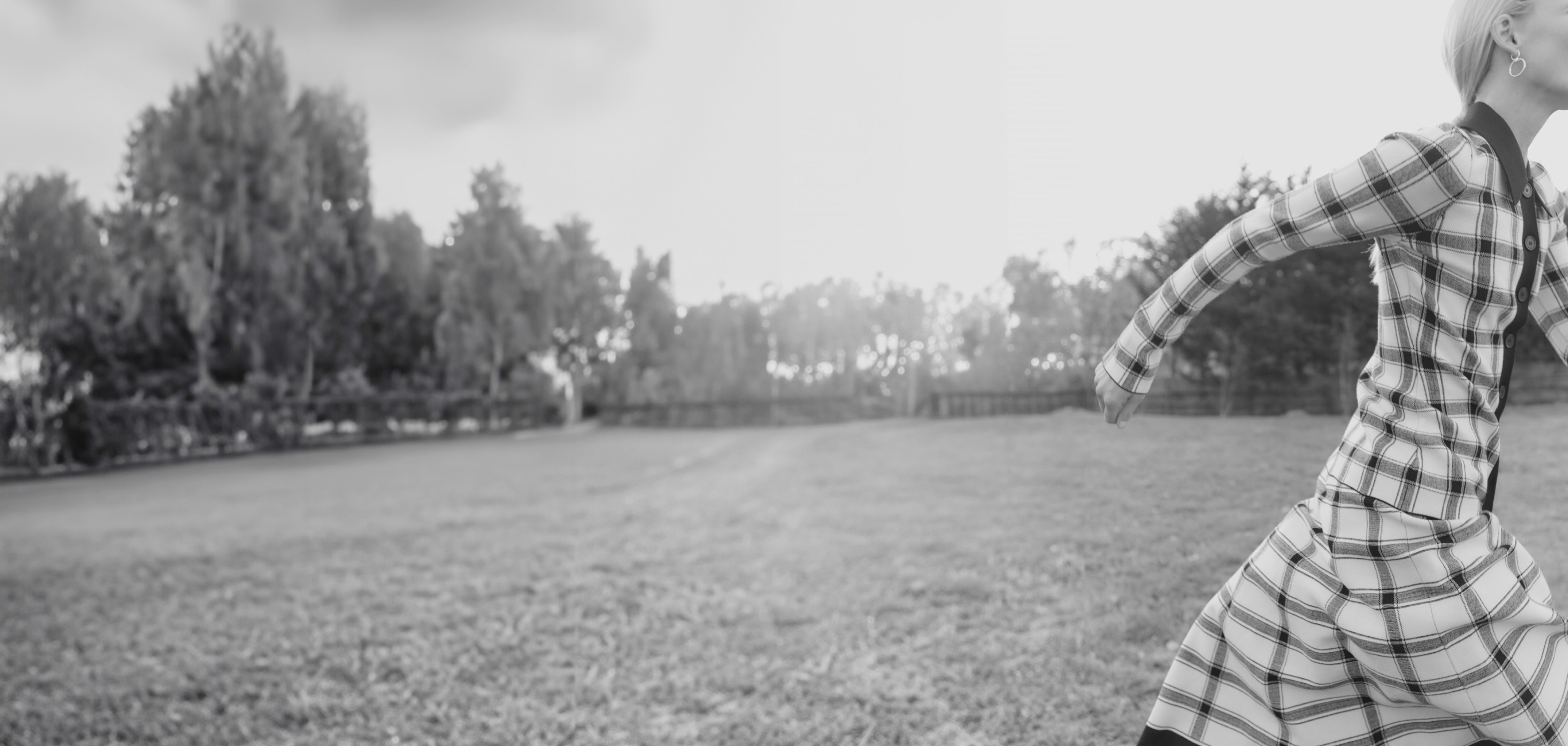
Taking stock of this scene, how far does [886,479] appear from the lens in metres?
5.56

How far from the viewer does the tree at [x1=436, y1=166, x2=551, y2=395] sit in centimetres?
2395

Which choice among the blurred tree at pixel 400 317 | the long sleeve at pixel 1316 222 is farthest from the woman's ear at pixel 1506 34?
the blurred tree at pixel 400 317

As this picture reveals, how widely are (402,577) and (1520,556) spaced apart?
7.06 meters

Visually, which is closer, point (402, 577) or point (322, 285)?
point (402, 577)

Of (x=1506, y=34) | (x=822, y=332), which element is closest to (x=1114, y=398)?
(x=1506, y=34)

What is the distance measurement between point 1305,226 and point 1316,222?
0.04 ft

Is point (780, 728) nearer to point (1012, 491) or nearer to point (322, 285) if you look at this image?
point (1012, 491)

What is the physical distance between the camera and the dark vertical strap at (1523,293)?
48.2 inches

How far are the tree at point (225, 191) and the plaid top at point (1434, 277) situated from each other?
2942 cm

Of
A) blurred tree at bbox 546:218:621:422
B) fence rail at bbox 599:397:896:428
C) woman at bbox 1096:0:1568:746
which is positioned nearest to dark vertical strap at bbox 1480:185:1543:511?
woman at bbox 1096:0:1568:746

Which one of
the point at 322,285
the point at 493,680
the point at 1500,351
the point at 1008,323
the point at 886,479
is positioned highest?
the point at 322,285

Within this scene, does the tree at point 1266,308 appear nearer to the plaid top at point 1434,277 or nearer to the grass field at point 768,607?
Result: the grass field at point 768,607

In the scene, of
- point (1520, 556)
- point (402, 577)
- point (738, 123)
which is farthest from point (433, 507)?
point (1520, 556)

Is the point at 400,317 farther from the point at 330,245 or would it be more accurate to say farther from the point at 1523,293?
the point at 1523,293
